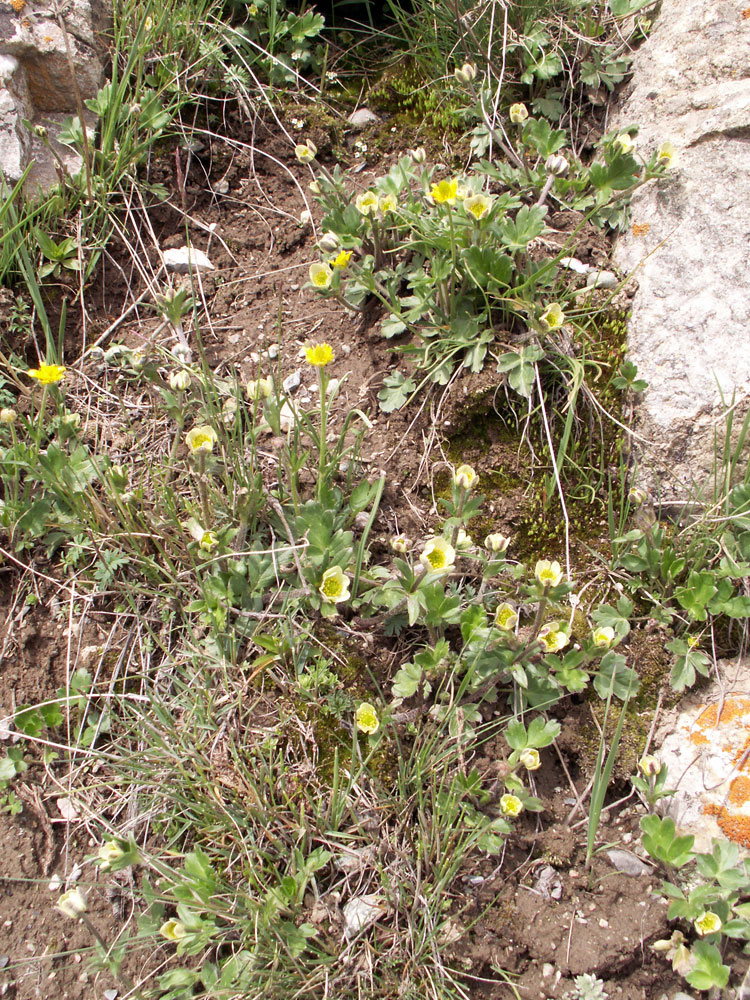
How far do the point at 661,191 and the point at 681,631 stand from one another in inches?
61.9

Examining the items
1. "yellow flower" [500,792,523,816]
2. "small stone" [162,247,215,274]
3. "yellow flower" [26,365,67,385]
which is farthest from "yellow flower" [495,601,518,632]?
"small stone" [162,247,215,274]

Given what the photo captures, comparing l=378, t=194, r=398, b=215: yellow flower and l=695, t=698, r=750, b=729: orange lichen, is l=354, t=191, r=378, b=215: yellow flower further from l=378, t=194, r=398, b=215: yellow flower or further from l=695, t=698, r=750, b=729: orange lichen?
l=695, t=698, r=750, b=729: orange lichen

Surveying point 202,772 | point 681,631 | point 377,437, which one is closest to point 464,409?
point 377,437

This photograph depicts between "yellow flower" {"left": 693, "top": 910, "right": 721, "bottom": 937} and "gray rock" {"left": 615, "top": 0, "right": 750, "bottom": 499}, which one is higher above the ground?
"gray rock" {"left": 615, "top": 0, "right": 750, "bottom": 499}

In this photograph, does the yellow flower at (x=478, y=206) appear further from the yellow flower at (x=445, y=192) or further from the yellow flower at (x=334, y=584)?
the yellow flower at (x=334, y=584)

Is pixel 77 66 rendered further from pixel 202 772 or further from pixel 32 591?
pixel 202 772

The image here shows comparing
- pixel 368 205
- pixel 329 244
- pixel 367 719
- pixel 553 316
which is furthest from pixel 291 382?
pixel 367 719

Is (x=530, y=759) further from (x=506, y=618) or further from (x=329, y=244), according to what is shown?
(x=329, y=244)

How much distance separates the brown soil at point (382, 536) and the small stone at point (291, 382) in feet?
0.09

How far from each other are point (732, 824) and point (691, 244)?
1.84m

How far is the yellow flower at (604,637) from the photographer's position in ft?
6.59

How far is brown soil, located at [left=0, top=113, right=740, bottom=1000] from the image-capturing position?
1.85 metres

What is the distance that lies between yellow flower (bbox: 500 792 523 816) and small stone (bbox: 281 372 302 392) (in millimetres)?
1529

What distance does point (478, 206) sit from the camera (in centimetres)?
240
